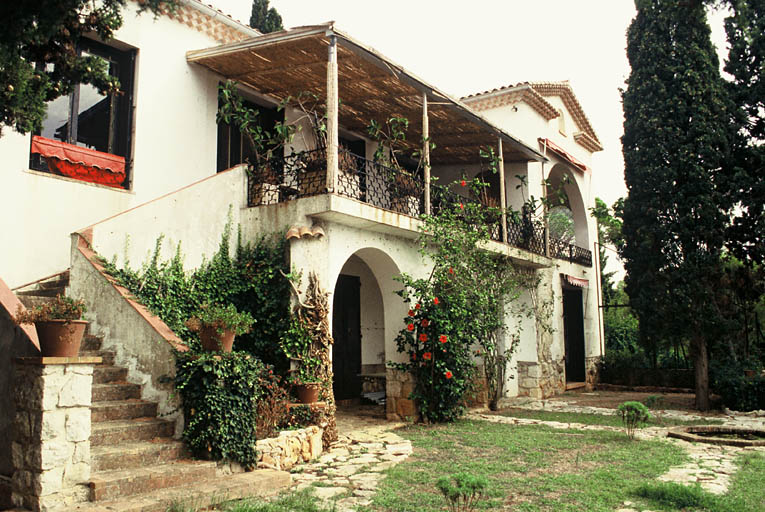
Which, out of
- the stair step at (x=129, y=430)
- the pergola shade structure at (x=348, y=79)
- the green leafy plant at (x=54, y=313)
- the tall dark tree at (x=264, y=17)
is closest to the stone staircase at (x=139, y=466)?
the stair step at (x=129, y=430)

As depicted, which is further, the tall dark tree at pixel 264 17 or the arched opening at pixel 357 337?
the tall dark tree at pixel 264 17

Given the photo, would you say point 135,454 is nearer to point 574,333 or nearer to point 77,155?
point 77,155

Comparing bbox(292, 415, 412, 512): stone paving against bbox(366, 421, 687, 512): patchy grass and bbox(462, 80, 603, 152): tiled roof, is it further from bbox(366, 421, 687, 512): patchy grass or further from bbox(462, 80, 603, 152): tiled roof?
bbox(462, 80, 603, 152): tiled roof

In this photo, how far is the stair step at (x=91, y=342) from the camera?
7242 mm

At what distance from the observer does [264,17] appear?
16.0 meters

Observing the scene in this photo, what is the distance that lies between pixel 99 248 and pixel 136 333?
4.18 ft

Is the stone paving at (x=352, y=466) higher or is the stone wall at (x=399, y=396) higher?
the stone wall at (x=399, y=396)

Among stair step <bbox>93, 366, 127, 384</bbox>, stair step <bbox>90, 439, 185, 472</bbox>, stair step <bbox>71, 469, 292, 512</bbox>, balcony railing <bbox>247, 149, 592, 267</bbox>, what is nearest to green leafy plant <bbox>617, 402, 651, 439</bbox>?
balcony railing <bbox>247, 149, 592, 267</bbox>

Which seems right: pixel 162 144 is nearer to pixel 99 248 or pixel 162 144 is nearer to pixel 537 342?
pixel 99 248

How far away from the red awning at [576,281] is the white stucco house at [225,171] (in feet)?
10.9

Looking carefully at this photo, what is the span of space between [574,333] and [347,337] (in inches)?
346

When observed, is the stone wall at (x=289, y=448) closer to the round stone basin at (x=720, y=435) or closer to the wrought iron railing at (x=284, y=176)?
the wrought iron railing at (x=284, y=176)

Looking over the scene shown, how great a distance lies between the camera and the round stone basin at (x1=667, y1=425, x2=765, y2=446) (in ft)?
28.6

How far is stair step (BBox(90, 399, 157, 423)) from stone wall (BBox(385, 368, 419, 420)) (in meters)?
4.79
